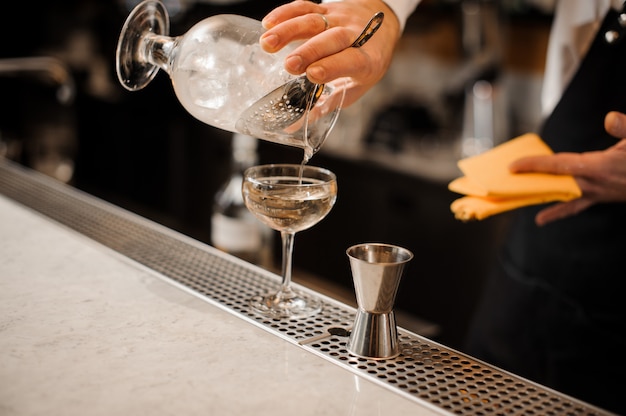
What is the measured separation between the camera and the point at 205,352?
894mm

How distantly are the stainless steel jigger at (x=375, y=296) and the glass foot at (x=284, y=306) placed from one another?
0.45 feet

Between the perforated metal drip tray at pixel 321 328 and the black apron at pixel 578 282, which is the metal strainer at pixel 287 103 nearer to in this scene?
the perforated metal drip tray at pixel 321 328

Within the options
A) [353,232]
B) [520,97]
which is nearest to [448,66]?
[520,97]

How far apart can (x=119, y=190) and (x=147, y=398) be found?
13.6 ft

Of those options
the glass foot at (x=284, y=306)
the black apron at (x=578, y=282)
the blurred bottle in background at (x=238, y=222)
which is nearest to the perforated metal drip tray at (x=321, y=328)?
the glass foot at (x=284, y=306)

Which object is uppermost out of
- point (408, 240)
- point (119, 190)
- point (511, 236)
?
point (511, 236)

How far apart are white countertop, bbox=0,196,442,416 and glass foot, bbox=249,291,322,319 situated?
0.05 m

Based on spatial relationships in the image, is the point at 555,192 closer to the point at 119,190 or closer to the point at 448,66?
the point at 448,66

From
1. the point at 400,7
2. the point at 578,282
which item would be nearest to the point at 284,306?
the point at 400,7

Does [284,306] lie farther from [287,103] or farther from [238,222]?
[238,222]

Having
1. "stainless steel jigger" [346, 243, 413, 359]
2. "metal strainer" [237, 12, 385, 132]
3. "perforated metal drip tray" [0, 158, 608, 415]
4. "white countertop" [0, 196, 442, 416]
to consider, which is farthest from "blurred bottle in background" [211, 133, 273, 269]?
"stainless steel jigger" [346, 243, 413, 359]

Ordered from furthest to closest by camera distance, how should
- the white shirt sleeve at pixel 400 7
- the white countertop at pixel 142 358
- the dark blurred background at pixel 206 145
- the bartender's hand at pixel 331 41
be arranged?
the dark blurred background at pixel 206 145 → the white shirt sleeve at pixel 400 7 → the bartender's hand at pixel 331 41 → the white countertop at pixel 142 358

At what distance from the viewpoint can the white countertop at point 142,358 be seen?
2.54 ft

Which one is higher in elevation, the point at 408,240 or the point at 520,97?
the point at 520,97
